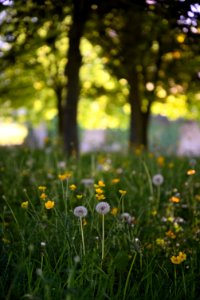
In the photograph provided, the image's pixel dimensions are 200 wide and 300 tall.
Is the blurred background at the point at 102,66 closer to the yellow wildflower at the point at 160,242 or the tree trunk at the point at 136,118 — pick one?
the tree trunk at the point at 136,118

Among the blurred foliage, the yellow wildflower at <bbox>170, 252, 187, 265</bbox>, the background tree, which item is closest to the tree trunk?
the background tree

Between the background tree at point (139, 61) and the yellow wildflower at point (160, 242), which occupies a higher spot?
the background tree at point (139, 61)

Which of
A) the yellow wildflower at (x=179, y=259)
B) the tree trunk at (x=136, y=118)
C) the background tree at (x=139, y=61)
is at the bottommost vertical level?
the tree trunk at (x=136, y=118)

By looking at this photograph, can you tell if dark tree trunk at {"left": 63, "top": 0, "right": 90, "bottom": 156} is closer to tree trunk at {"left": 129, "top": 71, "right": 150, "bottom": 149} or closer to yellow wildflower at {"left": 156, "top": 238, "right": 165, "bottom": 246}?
tree trunk at {"left": 129, "top": 71, "right": 150, "bottom": 149}

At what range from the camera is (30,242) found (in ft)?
10.4

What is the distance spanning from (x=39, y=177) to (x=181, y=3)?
3045mm

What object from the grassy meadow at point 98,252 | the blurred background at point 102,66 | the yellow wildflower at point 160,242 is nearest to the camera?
the grassy meadow at point 98,252

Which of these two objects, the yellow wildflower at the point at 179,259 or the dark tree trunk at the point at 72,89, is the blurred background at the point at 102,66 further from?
the yellow wildflower at the point at 179,259

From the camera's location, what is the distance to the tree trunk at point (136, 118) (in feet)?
40.1

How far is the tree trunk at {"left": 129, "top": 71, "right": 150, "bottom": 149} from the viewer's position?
12211mm

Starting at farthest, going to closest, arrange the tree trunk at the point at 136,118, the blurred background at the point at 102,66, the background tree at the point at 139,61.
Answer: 1. the tree trunk at the point at 136,118
2. the background tree at the point at 139,61
3. the blurred background at the point at 102,66

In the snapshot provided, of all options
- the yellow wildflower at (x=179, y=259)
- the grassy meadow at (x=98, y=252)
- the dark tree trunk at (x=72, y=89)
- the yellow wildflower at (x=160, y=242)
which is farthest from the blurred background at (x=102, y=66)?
the yellow wildflower at (x=179, y=259)

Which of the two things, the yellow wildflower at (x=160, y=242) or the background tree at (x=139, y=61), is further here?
the background tree at (x=139, y=61)

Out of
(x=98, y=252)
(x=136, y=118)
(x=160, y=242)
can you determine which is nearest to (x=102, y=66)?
(x=136, y=118)
